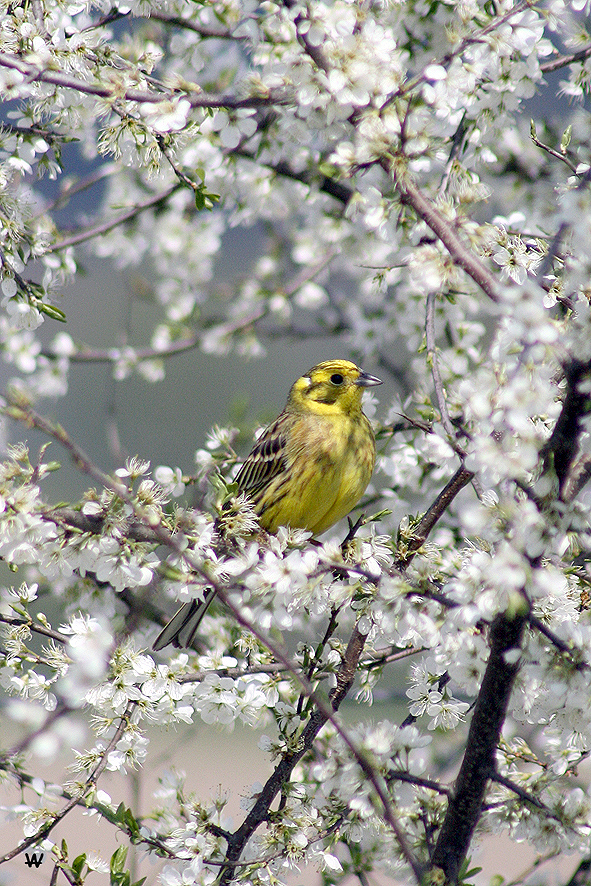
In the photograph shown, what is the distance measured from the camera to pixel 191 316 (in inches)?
174

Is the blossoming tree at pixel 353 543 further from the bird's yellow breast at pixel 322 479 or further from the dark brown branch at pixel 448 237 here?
the bird's yellow breast at pixel 322 479

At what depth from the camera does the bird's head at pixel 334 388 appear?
3.70 m

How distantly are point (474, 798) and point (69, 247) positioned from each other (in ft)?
6.87

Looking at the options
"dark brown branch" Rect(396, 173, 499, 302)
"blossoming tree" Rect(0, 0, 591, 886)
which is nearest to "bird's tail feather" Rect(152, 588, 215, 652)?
"blossoming tree" Rect(0, 0, 591, 886)

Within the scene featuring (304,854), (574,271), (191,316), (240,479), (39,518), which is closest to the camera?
(574,271)

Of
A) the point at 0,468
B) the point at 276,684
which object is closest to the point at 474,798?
the point at 276,684

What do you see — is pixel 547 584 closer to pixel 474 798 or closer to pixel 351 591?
pixel 351 591

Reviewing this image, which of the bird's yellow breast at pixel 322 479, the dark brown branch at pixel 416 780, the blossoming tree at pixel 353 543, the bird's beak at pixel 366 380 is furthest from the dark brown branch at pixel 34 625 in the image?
the bird's beak at pixel 366 380

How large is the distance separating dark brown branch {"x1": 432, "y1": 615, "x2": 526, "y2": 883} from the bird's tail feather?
1156mm

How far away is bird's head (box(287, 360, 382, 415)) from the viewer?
3.70 metres

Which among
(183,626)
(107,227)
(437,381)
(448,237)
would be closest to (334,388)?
(107,227)

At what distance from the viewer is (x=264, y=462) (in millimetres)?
3629

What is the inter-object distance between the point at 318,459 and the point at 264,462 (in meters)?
0.29

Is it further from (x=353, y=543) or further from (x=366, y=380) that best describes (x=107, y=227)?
(x=353, y=543)
